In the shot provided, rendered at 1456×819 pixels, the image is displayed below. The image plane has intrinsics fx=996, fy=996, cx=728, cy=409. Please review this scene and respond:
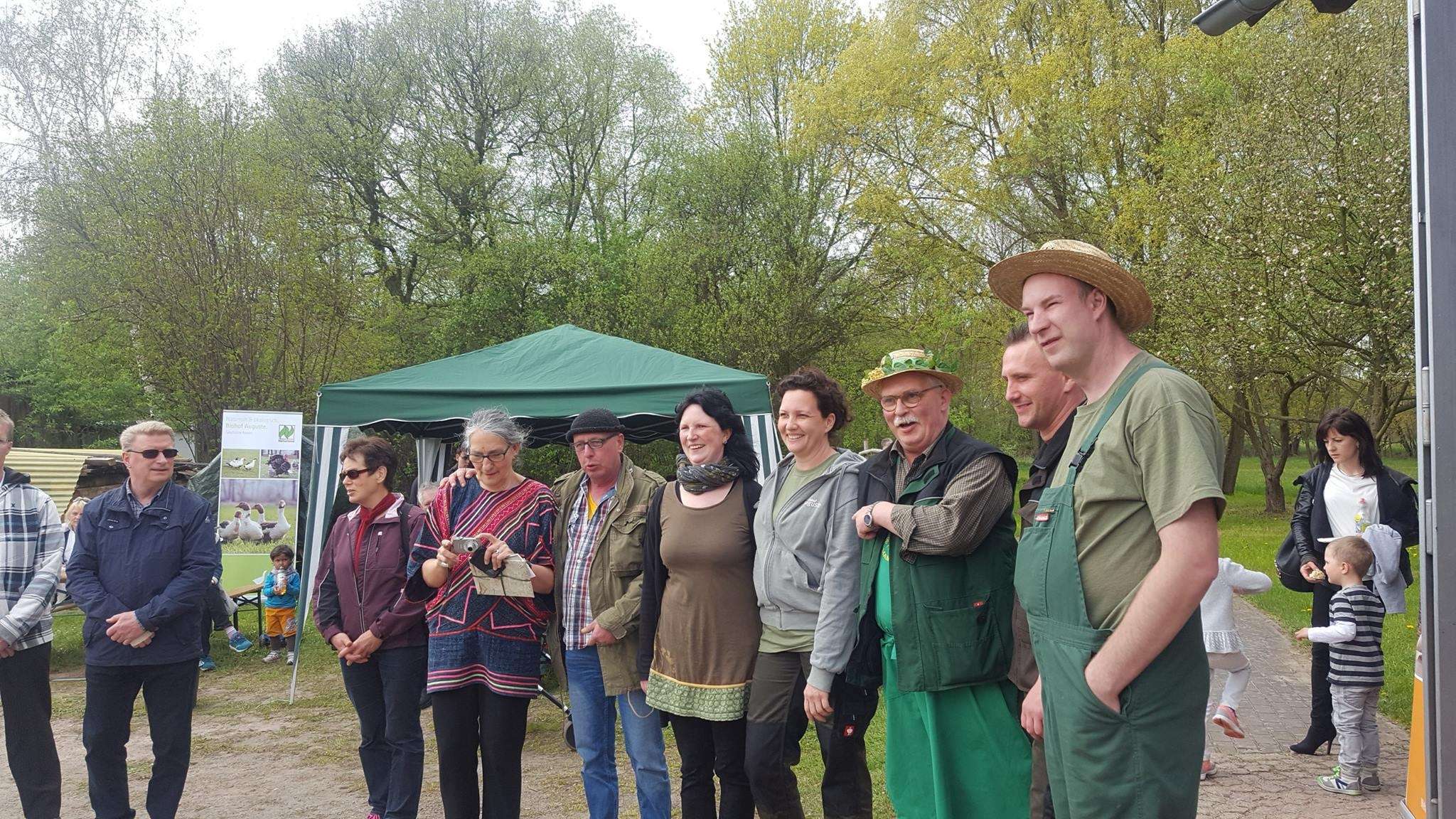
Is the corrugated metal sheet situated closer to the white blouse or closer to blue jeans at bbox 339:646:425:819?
blue jeans at bbox 339:646:425:819

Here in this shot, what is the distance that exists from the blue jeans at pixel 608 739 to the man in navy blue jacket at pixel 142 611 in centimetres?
182

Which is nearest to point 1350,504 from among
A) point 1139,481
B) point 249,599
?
point 1139,481

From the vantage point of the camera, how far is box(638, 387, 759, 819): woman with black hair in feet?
12.6

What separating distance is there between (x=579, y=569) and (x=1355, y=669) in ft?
12.9

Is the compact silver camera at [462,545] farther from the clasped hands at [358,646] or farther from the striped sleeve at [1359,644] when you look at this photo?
the striped sleeve at [1359,644]

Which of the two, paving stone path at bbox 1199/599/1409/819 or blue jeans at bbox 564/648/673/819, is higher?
blue jeans at bbox 564/648/673/819

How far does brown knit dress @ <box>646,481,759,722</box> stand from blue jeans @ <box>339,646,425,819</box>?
1.32m

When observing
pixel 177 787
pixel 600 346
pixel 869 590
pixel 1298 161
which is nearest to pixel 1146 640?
pixel 869 590

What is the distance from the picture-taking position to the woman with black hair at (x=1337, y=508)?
5.46 m

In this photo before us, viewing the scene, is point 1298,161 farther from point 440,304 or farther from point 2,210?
point 2,210

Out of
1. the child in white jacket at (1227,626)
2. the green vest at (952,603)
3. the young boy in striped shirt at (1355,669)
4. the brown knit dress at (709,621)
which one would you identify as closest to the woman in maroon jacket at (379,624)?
the brown knit dress at (709,621)

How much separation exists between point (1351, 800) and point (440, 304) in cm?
2111

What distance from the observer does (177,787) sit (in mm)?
4660

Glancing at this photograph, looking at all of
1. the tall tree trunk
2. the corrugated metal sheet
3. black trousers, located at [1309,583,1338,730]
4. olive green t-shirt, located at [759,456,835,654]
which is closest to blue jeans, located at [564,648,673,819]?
olive green t-shirt, located at [759,456,835,654]
